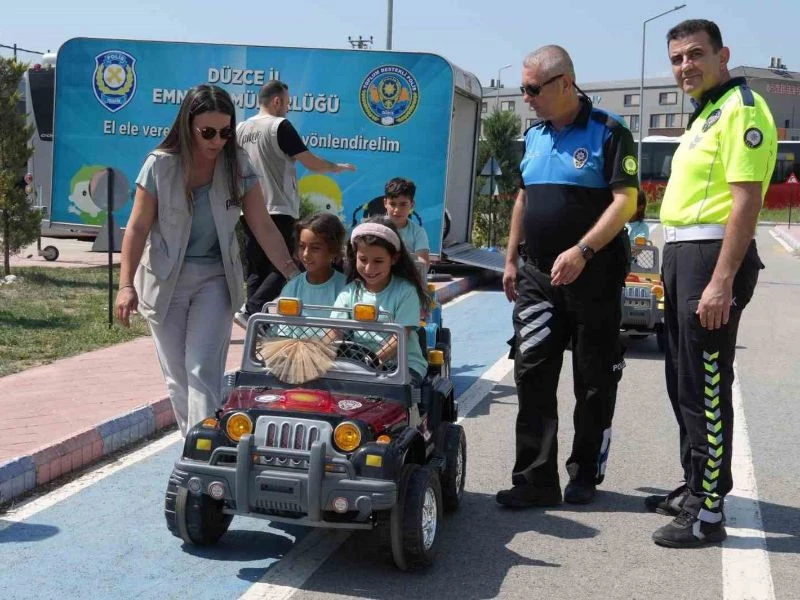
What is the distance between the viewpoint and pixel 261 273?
7.57m

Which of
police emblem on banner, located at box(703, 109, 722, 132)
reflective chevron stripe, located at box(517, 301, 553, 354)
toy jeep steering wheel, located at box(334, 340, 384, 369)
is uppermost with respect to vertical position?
police emblem on banner, located at box(703, 109, 722, 132)

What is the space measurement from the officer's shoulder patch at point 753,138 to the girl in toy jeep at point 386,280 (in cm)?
153

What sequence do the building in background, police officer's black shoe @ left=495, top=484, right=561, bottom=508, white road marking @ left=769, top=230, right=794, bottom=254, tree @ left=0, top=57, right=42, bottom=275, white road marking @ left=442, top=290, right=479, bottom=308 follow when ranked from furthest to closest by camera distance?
the building in background, white road marking @ left=769, top=230, right=794, bottom=254, white road marking @ left=442, top=290, right=479, bottom=308, tree @ left=0, top=57, right=42, bottom=275, police officer's black shoe @ left=495, top=484, right=561, bottom=508

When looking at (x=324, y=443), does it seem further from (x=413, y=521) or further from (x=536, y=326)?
(x=536, y=326)

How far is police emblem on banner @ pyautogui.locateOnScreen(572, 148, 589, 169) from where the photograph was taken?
187 inches

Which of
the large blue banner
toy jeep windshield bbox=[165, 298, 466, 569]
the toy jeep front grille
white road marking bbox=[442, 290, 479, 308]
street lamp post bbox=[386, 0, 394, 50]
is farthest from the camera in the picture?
street lamp post bbox=[386, 0, 394, 50]

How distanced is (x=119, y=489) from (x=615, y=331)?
2504 millimetres

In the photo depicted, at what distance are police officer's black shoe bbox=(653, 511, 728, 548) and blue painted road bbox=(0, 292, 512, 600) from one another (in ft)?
5.11

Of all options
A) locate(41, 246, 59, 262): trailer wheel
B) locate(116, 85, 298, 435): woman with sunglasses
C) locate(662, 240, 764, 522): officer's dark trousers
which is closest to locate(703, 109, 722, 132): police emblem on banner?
locate(662, 240, 764, 522): officer's dark trousers

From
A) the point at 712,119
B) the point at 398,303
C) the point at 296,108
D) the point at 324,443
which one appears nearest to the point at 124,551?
the point at 324,443

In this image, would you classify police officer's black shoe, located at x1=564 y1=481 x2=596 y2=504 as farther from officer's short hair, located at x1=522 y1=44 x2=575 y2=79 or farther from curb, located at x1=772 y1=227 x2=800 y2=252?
curb, located at x1=772 y1=227 x2=800 y2=252

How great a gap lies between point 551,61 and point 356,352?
155 cm

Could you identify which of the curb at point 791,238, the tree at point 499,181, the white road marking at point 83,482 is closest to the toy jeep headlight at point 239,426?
the white road marking at point 83,482

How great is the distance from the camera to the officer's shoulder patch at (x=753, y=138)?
168 inches
